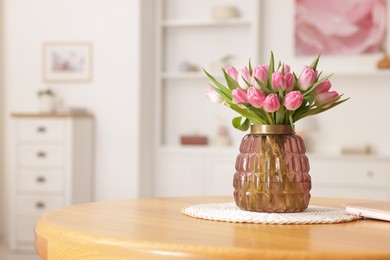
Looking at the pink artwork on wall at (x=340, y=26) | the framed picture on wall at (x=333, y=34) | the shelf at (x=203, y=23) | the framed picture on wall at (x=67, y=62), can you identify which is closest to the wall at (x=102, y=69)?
the framed picture on wall at (x=67, y=62)

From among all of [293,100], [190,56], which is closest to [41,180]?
[190,56]

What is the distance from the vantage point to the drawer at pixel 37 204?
208 inches

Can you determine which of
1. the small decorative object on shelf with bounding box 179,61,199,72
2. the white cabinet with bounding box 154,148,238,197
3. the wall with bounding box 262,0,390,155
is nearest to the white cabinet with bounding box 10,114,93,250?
the white cabinet with bounding box 154,148,238,197

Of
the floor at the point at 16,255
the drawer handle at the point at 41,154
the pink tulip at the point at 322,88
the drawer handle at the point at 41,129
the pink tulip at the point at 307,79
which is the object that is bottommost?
the floor at the point at 16,255

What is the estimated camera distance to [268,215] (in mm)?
1851

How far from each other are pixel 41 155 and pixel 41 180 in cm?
19

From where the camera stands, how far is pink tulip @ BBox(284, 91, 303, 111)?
6.03ft

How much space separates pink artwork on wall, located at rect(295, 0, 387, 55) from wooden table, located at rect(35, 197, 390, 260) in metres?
3.76

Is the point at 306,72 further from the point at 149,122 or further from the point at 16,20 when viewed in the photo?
the point at 16,20

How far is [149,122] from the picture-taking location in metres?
5.78

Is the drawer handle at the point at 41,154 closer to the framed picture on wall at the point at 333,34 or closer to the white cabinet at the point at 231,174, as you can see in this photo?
the white cabinet at the point at 231,174

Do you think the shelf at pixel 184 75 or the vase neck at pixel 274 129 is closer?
the vase neck at pixel 274 129

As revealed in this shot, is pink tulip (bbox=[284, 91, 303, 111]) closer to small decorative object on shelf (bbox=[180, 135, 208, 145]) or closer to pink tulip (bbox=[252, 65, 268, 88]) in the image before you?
pink tulip (bbox=[252, 65, 268, 88])

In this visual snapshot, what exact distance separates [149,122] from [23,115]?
3.46ft
